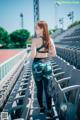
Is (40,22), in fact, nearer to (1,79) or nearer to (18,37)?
(1,79)

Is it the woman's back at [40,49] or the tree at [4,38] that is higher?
the woman's back at [40,49]

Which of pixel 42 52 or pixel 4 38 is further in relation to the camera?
pixel 4 38

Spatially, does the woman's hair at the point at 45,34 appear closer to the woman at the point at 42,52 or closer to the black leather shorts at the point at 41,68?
the woman at the point at 42,52

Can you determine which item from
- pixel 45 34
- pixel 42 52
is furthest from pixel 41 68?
pixel 45 34

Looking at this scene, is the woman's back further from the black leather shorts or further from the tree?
the tree

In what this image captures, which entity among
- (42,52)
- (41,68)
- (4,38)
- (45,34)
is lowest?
(4,38)

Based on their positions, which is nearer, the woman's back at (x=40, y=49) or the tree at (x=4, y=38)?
the woman's back at (x=40, y=49)

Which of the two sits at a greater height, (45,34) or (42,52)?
(45,34)

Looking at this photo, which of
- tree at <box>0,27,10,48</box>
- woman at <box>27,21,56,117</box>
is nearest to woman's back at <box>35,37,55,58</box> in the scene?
woman at <box>27,21,56,117</box>

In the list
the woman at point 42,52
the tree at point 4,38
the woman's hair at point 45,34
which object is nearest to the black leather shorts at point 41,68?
the woman at point 42,52

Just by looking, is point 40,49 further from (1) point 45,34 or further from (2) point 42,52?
(1) point 45,34

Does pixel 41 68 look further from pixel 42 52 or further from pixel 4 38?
pixel 4 38

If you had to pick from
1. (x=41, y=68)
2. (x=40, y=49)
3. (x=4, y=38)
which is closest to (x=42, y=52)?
(x=40, y=49)

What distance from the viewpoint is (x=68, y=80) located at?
555 centimetres
